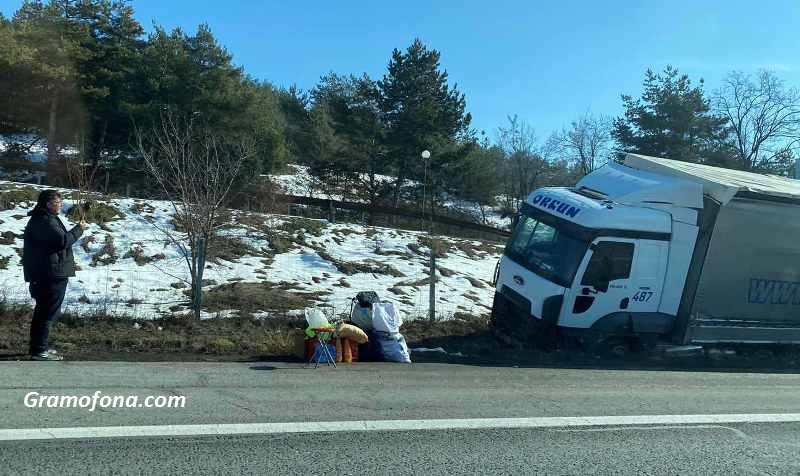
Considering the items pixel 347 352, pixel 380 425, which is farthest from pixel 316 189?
pixel 380 425

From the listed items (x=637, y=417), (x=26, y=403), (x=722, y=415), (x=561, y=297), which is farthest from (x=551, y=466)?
(x=561, y=297)

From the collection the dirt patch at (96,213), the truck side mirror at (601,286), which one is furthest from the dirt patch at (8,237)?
the truck side mirror at (601,286)

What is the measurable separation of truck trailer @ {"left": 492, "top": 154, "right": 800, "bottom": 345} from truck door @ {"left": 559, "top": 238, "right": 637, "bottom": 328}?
0.05 ft

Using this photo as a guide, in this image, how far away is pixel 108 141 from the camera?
1099 inches

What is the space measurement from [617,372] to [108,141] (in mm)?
25391

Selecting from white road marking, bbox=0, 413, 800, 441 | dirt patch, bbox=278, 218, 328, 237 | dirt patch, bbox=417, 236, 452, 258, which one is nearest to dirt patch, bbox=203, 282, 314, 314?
dirt patch, bbox=278, 218, 328, 237

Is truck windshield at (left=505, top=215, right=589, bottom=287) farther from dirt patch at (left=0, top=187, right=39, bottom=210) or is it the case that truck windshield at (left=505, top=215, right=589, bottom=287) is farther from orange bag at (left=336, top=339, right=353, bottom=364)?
dirt patch at (left=0, top=187, right=39, bottom=210)

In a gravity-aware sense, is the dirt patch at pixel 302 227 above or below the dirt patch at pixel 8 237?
above

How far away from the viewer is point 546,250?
35.8 ft

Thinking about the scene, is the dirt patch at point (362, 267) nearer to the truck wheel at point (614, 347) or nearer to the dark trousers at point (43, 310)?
the truck wheel at point (614, 347)

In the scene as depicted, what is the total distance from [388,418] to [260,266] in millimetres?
10465

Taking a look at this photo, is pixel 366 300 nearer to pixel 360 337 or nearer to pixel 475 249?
pixel 360 337

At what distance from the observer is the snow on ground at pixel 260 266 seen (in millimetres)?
11906

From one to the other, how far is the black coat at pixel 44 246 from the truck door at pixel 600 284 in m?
7.30
